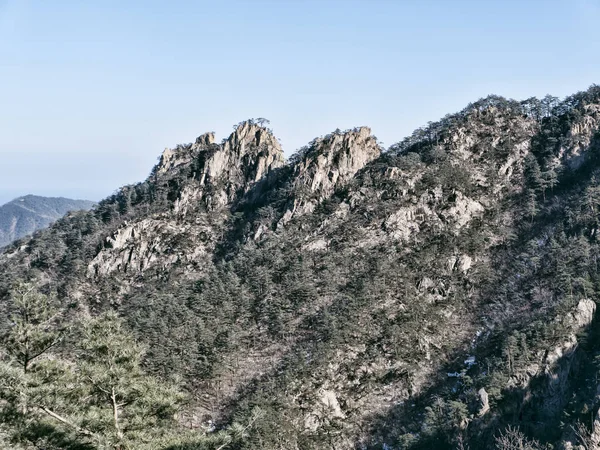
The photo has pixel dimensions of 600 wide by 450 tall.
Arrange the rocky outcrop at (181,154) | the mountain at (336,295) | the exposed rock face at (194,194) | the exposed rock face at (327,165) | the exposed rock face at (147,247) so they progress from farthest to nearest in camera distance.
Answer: the rocky outcrop at (181,154) → the exposed rock face at (327,165) → the exposed rock face at (194,194) → the exposed rock face at (147,247) → the mountain at (336,295)

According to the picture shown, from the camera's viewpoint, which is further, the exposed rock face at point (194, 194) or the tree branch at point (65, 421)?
the exposed rock face at point (194, 194)

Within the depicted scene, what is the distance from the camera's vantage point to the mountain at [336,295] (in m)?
19.3

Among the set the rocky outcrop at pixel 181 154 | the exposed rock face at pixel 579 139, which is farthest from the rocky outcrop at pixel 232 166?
the exposed rock face at pixel 579 139

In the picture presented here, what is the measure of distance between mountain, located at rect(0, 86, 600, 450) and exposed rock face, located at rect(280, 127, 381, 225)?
0.41 metres

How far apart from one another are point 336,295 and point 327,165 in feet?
101

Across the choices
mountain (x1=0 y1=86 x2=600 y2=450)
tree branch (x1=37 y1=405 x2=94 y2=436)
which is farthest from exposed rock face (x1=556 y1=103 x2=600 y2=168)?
tree branch (x1=37 y1=405 x2=94 y2=436)

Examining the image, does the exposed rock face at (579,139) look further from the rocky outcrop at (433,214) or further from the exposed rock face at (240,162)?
the exposed rock face at (240,162)

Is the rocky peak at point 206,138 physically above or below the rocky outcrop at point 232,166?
above

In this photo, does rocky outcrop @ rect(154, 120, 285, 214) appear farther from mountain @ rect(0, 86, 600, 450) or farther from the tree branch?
the tree branch

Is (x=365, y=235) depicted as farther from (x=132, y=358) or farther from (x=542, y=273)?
(x=132, y=358)

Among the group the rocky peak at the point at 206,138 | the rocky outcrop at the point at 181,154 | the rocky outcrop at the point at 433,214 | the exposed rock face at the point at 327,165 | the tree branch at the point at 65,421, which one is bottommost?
the tree branch at the point at 65,421

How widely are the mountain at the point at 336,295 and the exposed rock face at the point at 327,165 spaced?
413 millimetres

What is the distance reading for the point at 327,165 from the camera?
8738cm

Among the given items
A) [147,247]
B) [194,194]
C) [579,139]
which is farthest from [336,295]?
[579,139]
